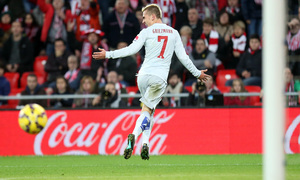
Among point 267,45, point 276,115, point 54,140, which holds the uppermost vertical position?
point 267,45

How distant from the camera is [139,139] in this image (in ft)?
46.2

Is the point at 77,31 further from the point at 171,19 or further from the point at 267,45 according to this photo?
the point at 267,45

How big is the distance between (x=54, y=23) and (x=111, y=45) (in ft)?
6.65

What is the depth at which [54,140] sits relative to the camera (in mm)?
14227

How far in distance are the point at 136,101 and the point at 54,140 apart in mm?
1984

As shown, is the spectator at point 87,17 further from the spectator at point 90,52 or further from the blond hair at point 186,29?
the blond hair at point 186,29

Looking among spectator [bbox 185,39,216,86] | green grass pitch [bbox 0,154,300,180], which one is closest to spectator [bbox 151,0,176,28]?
spectator [bbox 185,39,216,86]

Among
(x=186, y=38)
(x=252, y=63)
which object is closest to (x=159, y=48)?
(x=252, y=63)

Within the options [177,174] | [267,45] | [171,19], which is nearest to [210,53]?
[171,19]

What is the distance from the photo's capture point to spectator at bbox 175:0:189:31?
1667 cm

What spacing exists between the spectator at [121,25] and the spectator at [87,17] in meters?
0.35

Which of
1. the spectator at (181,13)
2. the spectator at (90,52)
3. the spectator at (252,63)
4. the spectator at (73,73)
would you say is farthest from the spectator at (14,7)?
the spectator at (252,63)

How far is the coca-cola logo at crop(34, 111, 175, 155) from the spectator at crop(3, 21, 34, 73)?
3.78 m

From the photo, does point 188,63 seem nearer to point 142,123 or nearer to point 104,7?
point 142,123
